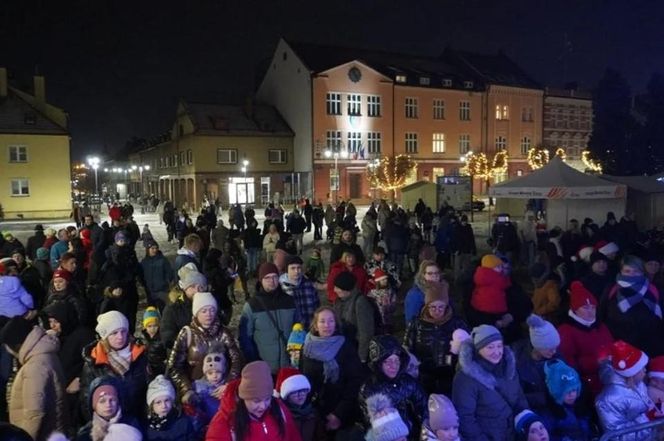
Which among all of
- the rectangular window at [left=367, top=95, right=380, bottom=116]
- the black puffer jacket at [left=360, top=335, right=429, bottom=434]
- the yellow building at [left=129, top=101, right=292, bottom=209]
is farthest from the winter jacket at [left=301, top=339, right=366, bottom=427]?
the rectangular window at [left=367, top=95, right=380, bottom=116]

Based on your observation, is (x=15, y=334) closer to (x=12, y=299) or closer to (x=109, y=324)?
(x=109, y=324)

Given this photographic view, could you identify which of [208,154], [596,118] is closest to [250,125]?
[208,154]

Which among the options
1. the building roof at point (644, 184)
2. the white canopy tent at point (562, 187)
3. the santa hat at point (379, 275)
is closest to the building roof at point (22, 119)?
the white canopy tent at point (562, 187)

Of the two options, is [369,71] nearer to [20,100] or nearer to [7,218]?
[20,100]

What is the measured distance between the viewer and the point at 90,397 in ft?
11.7

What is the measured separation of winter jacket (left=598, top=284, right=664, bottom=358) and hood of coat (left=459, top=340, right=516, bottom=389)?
251 centimetres

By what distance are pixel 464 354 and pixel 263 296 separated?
6.81 ft

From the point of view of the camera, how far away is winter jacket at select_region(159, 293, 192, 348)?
17.0 ft

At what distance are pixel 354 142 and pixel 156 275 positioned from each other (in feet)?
128

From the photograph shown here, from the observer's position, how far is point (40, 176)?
37469 mm

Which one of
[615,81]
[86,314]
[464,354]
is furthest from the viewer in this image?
[615,81]

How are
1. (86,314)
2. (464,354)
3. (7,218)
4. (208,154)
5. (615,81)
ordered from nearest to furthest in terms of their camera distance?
1. (464,354)
2. (86,314)
3. (7,218)
4. (615,81)
5. (208,154)

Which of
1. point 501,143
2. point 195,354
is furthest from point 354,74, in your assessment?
point 195,354

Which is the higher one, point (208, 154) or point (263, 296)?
point (208, 154)
